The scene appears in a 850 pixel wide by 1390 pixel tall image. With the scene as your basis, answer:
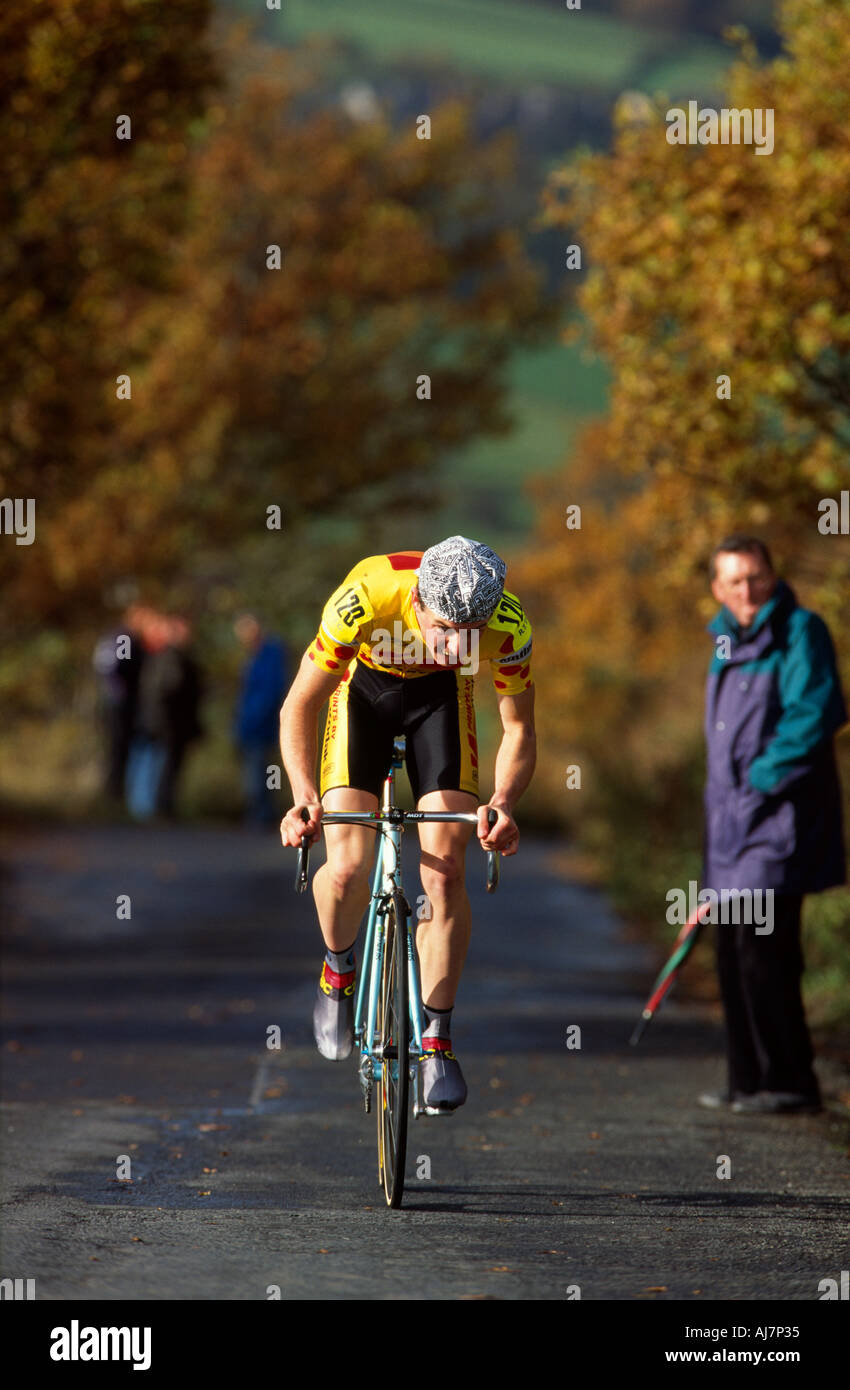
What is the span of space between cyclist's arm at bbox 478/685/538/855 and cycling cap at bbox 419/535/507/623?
45 cm

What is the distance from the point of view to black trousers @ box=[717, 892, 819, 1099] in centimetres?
862

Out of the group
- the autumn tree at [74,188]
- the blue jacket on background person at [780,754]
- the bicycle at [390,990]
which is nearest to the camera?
the bicycle at [390,990]

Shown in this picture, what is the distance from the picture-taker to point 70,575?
92.0ft

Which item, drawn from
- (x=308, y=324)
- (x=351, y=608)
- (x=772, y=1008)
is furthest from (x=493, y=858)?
(x=308, y=324)

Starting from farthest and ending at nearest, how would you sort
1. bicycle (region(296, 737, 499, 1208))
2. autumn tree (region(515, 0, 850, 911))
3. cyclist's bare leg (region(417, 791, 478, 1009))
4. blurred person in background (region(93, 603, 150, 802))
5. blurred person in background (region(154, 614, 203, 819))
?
blurred person in background (region(93, 603, 150, 802)) < blurred person in background (region(154, 614, 203, 819)) < autumn tree (region(515, 0, 850, 911)) < cyclist's bare leg (region(417, 791, 478, 1009)) < bicycle (region(296, 737, 499, 1208))

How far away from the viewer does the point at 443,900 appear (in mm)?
6891

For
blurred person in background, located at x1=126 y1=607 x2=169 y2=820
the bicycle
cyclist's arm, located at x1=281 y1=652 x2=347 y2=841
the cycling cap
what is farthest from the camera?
blurred person in background, located at x1=126 y1=607 x2=169 y2=820

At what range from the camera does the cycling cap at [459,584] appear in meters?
6.30

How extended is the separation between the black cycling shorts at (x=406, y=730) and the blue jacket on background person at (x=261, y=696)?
51.1 ft

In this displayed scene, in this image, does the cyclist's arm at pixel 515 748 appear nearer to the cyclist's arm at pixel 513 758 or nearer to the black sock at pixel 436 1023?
the cyclist's arm at pixel 513 758

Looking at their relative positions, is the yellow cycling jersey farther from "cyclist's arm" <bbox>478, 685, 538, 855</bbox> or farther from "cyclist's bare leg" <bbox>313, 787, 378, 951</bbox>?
"cyclist's bare leg" <bbox>313, 787, 378, 951</bbox>

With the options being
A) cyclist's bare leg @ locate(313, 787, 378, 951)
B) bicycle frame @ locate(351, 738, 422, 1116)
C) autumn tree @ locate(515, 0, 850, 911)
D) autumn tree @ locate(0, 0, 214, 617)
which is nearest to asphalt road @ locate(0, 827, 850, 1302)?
bicycle frame @ locate(351, 738, 422, 1116)

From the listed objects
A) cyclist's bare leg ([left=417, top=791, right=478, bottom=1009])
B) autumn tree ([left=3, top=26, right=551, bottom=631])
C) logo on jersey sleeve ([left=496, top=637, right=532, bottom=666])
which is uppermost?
autumn tree ([left=3, top=26, right=551, bottom=631])

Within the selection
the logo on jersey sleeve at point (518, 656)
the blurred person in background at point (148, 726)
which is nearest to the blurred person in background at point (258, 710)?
the blurred person in background at point (148, 726)
